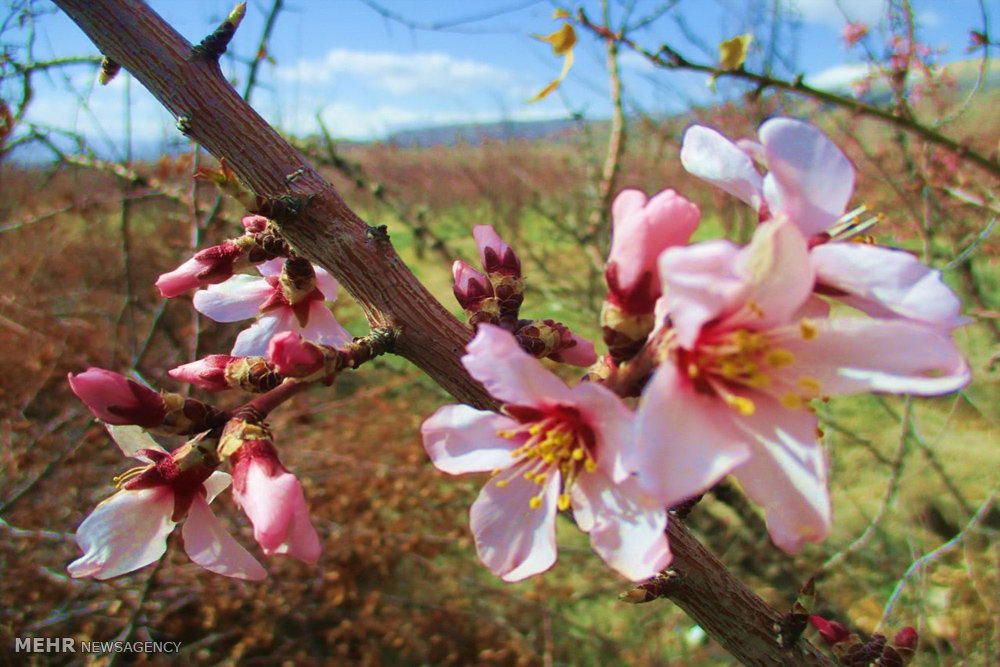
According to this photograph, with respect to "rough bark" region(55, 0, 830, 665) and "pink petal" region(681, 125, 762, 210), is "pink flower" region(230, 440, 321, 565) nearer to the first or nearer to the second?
"rough bark" region(55, 0, 830, 665)

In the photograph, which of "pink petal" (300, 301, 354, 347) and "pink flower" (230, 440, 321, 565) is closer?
"pink flower" (230, 440, 321, 565)

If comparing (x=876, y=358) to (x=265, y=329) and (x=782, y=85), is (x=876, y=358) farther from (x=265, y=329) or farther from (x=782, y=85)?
(x=782, y=85)

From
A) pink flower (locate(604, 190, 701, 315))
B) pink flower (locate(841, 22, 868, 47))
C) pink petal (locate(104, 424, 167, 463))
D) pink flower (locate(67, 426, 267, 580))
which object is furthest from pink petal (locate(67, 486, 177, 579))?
pink flower (locate(841, 22, 868, 47))

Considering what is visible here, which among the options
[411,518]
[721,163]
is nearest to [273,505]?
[721,163]

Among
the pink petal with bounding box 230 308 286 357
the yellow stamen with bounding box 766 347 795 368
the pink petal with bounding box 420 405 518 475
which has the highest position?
the pink petal with bounding box 230 308 286 357

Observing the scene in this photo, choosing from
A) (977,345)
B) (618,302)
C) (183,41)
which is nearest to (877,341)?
(618,302)

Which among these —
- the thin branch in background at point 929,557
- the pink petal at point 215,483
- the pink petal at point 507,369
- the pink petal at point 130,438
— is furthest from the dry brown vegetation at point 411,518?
the pink petal at point 507,369
